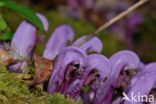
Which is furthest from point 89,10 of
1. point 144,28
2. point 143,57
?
point 143,57

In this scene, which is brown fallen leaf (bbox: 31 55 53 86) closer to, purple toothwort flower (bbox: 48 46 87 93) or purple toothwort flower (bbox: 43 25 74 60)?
purple toothwort flower (bbox: 48 46 87 93)

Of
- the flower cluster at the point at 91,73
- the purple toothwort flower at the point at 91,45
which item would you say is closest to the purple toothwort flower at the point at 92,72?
the flower cluster at the point at 91,73

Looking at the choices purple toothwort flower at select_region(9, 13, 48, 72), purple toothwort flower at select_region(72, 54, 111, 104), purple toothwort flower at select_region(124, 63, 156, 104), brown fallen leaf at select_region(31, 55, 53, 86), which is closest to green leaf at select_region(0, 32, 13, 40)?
purple toothwort flower at select_region(9, 13, 48, 72)

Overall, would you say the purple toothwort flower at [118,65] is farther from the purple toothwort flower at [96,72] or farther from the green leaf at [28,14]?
the green leaf at [28,14]

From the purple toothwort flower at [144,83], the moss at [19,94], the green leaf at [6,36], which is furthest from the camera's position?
the green leaf at [6,36]

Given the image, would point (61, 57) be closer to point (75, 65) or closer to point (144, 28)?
point (75, 65)

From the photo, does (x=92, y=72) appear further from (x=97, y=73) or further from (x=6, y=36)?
(x=6, y=36)

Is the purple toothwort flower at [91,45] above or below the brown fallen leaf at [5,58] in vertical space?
above
